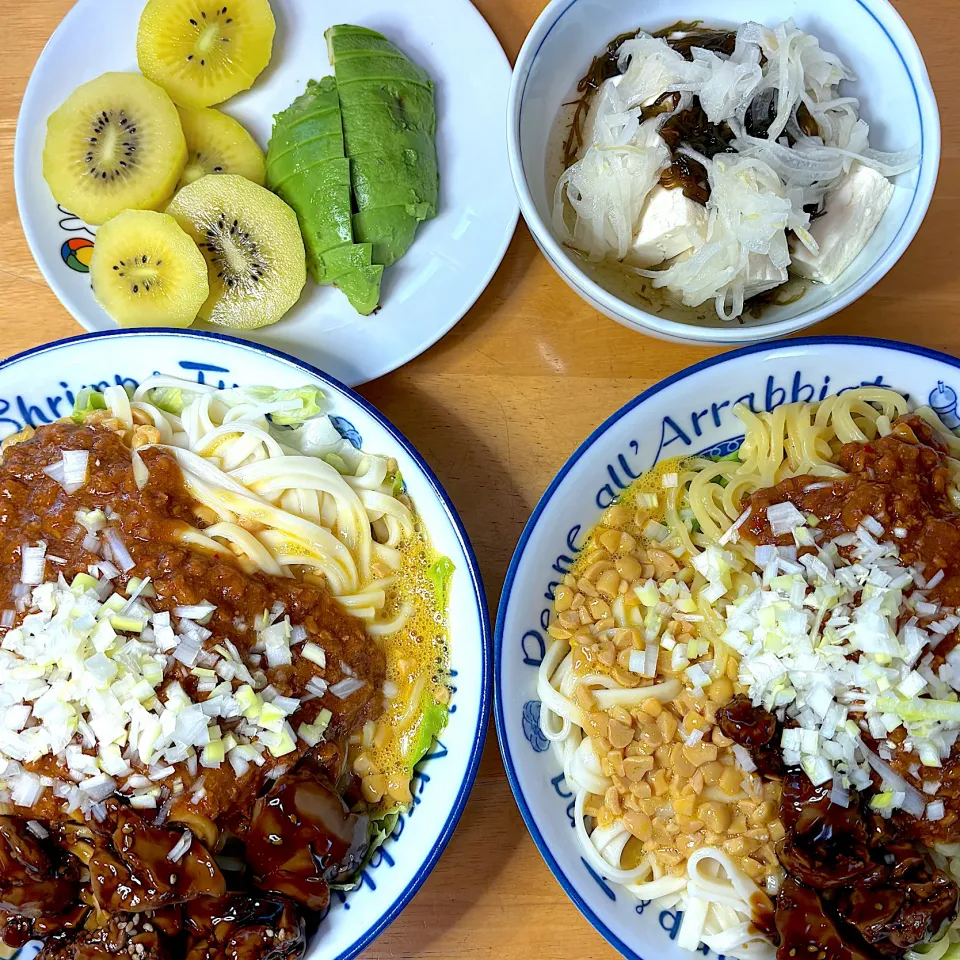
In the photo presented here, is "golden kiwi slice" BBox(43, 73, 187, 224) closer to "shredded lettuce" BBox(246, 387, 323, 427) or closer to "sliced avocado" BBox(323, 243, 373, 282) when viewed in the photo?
"sliced avocado" BBox(323, 243, 373, 282)

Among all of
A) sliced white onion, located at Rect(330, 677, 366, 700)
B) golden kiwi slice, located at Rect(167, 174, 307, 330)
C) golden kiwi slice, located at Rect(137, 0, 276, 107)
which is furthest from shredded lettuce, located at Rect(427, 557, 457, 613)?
golden kiwi slice, located at Rect(137, 0, 276, 107)

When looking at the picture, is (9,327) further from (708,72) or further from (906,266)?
(906,266)

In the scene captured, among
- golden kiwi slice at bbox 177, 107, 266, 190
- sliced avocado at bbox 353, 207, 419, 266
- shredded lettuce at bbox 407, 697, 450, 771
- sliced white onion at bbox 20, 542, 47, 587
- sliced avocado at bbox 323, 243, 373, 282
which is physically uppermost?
golden kiwi slice at bbox 177, 107, 266, 190

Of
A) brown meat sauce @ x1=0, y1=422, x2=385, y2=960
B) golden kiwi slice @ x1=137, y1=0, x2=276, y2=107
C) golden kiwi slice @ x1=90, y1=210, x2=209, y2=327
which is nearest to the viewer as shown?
brown meat sauce @ x1=0, y1=422, x2=385, y2=960

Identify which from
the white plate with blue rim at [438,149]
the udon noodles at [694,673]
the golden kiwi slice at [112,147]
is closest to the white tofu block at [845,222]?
the udon noodles at [694,673]

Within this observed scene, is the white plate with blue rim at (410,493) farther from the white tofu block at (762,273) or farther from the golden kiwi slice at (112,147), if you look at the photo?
the white tofu block at (762,273)

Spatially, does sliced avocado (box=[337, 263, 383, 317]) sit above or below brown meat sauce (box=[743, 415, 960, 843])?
above
